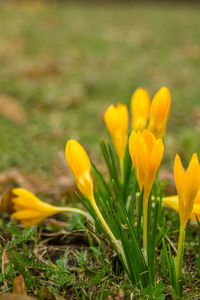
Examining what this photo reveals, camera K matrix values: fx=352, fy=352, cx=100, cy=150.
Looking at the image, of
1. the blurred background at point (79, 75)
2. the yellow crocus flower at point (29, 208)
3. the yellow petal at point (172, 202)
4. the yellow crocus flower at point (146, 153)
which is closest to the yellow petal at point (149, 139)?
the yellow crocus flower at point (146, 153)

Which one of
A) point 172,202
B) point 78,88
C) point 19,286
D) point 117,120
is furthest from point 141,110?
point 78,88

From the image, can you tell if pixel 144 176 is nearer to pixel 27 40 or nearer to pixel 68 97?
pixel 68 97

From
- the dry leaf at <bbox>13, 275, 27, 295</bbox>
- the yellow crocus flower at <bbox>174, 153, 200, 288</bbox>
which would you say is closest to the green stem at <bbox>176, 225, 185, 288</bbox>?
the yellow crocus flower at <bbox>174, 153, 200, 288</bbox>

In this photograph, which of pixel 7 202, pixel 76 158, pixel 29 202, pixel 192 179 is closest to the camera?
pixel 192 179

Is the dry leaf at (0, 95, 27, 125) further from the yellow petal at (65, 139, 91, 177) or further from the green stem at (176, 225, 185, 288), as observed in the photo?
the green stem at (176, 225, 185, 288)

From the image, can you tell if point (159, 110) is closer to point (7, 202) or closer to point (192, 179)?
point (192, 179)

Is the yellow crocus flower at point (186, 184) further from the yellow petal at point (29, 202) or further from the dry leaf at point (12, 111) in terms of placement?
the dry leaf at point (12, 111)

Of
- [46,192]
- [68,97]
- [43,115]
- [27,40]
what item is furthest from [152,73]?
[46,192]
